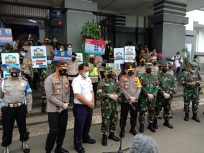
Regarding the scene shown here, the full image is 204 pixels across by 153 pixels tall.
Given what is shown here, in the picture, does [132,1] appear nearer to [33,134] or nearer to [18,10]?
[18,10]

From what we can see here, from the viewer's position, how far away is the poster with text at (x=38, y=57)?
17.5ft

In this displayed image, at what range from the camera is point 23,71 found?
5.66m

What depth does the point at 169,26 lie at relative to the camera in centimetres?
959

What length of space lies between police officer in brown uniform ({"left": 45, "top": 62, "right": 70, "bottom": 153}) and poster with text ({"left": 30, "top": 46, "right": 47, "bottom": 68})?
7.21 ft

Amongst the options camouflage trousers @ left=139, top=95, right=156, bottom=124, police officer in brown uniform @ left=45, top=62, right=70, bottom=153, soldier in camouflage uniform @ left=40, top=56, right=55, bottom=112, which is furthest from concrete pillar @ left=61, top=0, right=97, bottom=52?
police officer in brown uniform @ left=45, top=62, right=70, bottom=153

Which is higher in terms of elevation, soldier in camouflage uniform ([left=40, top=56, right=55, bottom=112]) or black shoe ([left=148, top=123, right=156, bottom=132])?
soldier in camouflage uniform ([left=40, top=56, right=55, bottom=112])

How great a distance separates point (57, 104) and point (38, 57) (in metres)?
2.61

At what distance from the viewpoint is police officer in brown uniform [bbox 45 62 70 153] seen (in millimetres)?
3301

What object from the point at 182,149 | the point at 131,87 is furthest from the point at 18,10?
the point at 182,149

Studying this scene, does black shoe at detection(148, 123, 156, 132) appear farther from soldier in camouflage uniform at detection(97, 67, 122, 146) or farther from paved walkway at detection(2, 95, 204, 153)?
soldier in camouflage uniform at detection(97, 67, 122, 146)

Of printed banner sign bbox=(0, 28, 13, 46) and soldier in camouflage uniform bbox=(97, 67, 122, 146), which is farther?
printed banner sign bbox=(0, 28, 13, 46)

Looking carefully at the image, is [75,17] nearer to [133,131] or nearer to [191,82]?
[191,82]

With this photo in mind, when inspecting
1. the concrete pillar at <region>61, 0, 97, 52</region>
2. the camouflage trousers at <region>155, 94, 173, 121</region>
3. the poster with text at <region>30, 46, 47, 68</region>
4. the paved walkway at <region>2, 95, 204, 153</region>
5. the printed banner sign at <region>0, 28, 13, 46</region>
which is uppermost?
the concrete pillar at <region>61, 0, 97, 52</region>

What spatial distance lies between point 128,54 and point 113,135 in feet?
10.9
